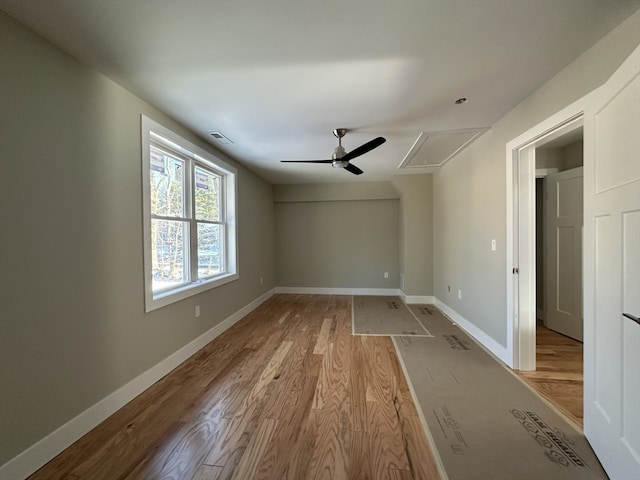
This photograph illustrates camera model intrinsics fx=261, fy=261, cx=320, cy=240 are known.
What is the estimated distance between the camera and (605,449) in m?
1.36

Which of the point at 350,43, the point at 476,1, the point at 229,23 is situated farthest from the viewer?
the point at 350,43

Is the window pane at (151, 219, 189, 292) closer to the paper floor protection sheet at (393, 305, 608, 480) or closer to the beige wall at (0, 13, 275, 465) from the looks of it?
the beige wall at (0, 13, 275, 465)

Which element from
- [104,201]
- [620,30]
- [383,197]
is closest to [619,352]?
[620,30]

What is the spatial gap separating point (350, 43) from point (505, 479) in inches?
96.7

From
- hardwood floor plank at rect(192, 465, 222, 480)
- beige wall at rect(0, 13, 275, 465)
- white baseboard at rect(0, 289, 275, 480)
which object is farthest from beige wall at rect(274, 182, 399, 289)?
hardwood floor plank at rect(192, 465, 222, 480)

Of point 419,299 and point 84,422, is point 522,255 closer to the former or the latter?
point 419,299

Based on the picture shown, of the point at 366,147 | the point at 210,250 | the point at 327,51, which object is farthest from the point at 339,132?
the point at 210,250

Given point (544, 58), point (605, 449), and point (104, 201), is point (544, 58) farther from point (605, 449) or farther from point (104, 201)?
point (104, 201)

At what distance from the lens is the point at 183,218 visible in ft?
9.20

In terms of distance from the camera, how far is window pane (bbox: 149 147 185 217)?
2.46 m

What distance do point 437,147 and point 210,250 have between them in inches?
128

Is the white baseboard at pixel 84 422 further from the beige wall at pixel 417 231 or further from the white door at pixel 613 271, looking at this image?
the beige wall at pixel 417 231

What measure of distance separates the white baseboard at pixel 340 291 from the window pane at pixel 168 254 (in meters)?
3.17

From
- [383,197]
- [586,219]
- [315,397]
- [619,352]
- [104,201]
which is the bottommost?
[315,397]
